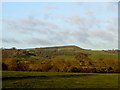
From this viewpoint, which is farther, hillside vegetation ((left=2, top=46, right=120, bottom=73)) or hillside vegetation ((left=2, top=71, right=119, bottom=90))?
hillside vegetation ((left=2, top=46, right=120, bottom=73))

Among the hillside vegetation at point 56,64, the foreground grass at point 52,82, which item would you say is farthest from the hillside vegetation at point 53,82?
the hillside vegetation at point 56,64

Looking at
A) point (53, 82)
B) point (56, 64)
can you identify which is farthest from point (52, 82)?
point (56, 64)

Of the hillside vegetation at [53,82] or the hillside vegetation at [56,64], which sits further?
the hillside vegetation at [56,64]

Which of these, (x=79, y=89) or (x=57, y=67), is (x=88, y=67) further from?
(x=79, y=89)

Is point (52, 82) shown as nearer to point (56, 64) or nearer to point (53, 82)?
point (53, 82)

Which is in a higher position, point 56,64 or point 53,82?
point 56,64

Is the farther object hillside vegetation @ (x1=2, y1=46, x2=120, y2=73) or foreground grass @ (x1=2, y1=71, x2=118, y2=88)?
hillside vegetation @ (x1=2, y1=46, x2=120, y2=73)

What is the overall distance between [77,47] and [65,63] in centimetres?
987

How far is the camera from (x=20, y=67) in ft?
75.6

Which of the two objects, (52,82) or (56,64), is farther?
(56,64)

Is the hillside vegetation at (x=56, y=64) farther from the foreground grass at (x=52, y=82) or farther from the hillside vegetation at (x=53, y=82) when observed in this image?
the hillside vegetation at (x=53, y=82)

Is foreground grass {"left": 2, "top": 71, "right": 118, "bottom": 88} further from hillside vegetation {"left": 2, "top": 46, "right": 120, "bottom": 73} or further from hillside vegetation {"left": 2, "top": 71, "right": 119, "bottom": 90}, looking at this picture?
hillside vegetation {"left": 2, "top": 46, "right": 120, "bottom": 73}

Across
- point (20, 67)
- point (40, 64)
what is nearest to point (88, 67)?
point (40, 64)

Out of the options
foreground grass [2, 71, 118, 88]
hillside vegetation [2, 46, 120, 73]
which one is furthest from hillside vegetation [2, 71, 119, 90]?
hillside vegetation [2, 46, 120, 73]
